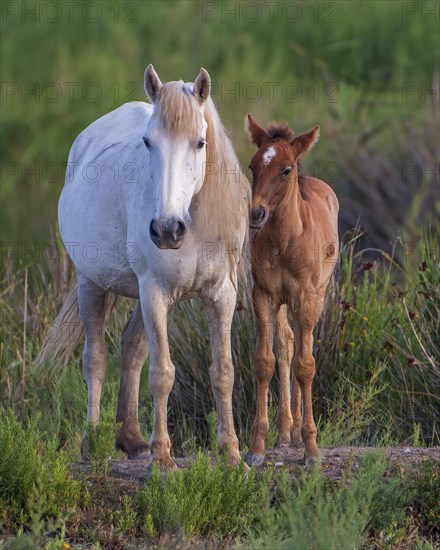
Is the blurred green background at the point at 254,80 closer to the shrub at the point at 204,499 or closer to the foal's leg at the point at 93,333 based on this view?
the foal's leg at the point at 93,333

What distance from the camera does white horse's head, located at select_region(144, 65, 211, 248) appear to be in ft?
16.9

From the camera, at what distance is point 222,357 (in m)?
5.88

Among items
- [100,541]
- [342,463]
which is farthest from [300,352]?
[100,541]

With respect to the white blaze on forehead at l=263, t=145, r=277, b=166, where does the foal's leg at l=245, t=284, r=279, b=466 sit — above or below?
below

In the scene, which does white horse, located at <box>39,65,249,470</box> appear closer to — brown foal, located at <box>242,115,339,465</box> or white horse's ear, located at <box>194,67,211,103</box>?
white horse's ear, located at <box>194,67,211,103</box>

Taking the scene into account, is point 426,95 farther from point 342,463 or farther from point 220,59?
point 342,463

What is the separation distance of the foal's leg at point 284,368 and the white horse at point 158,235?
0.44 m

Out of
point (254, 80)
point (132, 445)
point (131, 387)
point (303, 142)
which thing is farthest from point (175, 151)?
point (254, 80)

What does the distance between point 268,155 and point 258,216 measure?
322 mm

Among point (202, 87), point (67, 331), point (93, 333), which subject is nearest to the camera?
point (202, 87)

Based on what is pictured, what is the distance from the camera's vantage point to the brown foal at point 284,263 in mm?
5703

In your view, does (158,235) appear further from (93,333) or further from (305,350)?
(93,333)

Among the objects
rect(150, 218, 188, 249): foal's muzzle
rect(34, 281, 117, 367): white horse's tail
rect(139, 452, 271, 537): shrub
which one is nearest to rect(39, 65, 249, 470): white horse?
rect(150, 218, 188, 249): foal's muzzle

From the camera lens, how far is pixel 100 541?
5223mm
